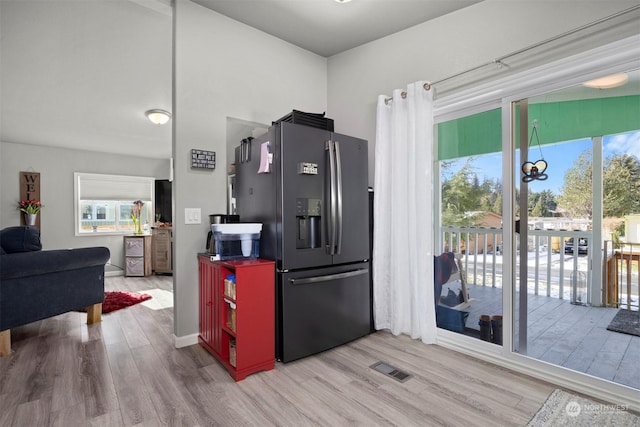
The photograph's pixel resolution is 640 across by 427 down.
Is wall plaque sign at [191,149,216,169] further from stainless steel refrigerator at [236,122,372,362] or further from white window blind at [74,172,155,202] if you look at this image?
white window blind at [74,172,155,202]

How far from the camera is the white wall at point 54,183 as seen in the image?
18.0ft

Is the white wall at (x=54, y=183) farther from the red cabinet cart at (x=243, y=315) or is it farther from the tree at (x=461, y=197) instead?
the tree at (x=461, y=197)

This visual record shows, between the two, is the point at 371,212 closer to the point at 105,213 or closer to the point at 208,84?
the point at 208,84

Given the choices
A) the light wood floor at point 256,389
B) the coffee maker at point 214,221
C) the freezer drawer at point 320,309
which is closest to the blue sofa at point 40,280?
the light wood floor at point 256,389

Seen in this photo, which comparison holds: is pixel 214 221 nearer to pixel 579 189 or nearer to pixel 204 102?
pixel 204 102

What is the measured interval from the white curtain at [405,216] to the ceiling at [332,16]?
25.4 inches

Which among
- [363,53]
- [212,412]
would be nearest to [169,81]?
[363,53]

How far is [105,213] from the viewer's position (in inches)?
251

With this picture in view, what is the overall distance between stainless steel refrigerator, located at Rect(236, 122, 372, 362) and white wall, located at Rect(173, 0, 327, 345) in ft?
1.04

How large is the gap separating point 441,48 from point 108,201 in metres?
6.81

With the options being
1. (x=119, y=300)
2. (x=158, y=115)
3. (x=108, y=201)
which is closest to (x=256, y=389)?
(x=119, y=300)

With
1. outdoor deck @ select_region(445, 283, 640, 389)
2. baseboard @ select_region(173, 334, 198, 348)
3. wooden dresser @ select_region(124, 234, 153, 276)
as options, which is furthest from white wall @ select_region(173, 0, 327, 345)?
wooden dresser @ select_region(124, 234, 153, 276)

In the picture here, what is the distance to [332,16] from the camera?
8.86 ft

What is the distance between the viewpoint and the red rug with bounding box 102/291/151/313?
380 cm
